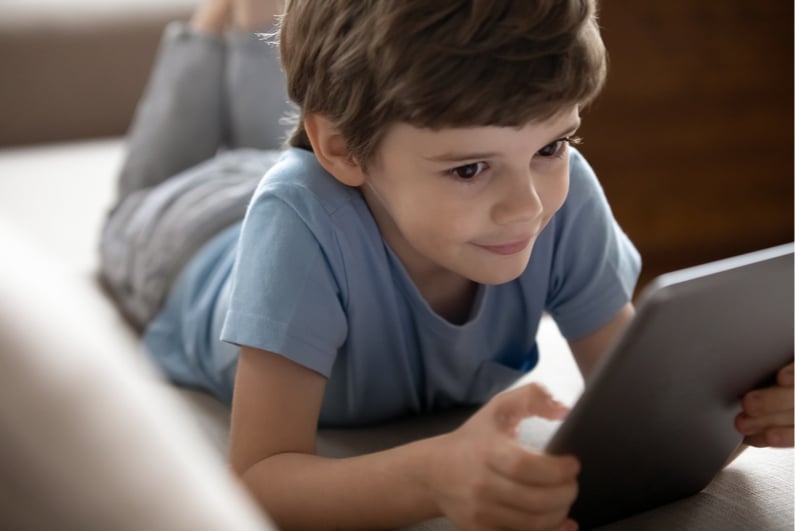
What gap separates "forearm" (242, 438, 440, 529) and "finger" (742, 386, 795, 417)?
23 centimetres

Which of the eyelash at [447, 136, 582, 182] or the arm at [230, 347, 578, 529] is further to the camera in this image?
the eyelash at [447, 136, 582, 182]

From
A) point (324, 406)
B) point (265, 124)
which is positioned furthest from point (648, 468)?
point (265, 124)

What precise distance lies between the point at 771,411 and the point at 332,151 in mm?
393

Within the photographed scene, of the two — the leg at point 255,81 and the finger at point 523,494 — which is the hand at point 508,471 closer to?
the finger at point 523,494

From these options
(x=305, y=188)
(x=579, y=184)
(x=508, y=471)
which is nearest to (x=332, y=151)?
(x=305, y=188)

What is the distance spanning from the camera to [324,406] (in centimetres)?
97

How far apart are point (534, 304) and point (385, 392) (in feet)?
0.54

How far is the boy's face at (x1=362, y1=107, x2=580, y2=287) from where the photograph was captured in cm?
71

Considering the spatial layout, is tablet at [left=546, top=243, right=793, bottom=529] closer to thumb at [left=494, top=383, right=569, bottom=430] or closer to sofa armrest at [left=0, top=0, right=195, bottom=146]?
thumb at [left=494, top=383, right=569, bottom=430]

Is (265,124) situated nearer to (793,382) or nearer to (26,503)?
(793,382)

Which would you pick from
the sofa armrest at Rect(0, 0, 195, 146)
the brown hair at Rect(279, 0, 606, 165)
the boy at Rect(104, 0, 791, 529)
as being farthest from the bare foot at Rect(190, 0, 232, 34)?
the brown hair at Rect(279, 0, 606, 165)

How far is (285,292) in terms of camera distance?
0.80 meters

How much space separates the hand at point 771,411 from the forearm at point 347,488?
0.75ft

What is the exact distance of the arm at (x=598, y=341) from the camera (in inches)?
37.4
